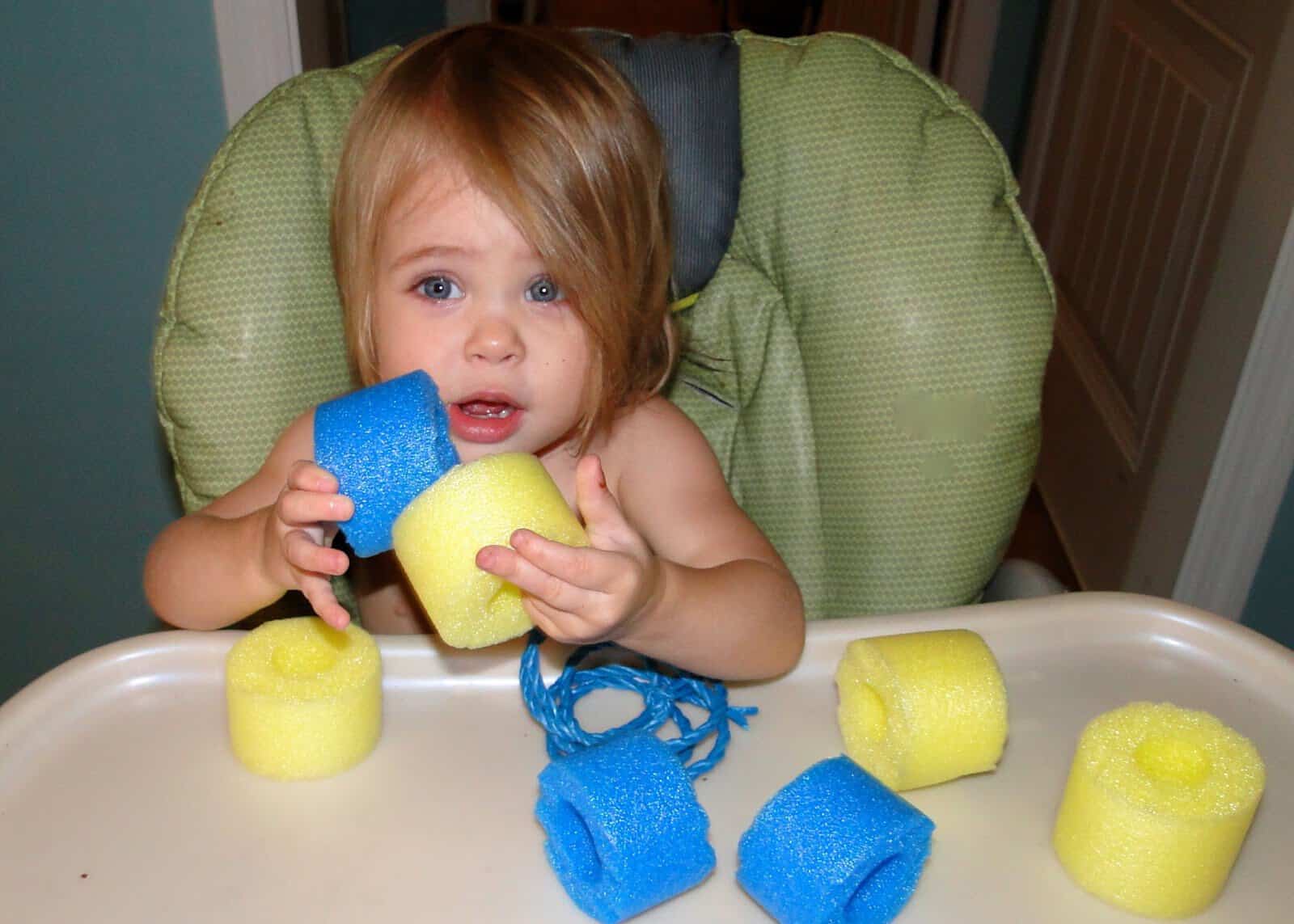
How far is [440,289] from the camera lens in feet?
2.96

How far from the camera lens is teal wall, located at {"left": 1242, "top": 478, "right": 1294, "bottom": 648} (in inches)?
63.4

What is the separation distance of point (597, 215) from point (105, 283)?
32.3 inches

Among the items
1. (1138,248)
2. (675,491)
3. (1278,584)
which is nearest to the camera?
(675,491)

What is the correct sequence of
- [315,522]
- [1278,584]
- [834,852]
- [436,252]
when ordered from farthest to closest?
[1278,584]
[436,252]
[315,522]
[834,852]

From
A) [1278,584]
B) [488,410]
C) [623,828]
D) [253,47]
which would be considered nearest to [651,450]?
[488,410]

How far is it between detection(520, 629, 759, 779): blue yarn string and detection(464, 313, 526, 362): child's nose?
0.69 feet

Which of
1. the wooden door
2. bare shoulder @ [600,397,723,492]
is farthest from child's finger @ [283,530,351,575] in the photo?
the wooden door

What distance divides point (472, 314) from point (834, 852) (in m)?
0.46

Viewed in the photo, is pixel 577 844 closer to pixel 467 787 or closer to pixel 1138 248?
pixel 467 787

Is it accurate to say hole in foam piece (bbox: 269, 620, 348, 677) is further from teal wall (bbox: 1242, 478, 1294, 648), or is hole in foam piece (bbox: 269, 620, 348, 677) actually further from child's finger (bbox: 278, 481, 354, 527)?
teal wall (bbox: 1242, 478, 1294, 648)

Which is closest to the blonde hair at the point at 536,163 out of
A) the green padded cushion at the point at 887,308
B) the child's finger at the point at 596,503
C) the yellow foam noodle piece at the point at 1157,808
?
the green padded cushion at the point at 887,308

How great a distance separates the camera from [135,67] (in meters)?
1.32

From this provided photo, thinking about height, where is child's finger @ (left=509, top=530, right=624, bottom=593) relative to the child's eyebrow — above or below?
below

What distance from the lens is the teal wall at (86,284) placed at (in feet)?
4.33
